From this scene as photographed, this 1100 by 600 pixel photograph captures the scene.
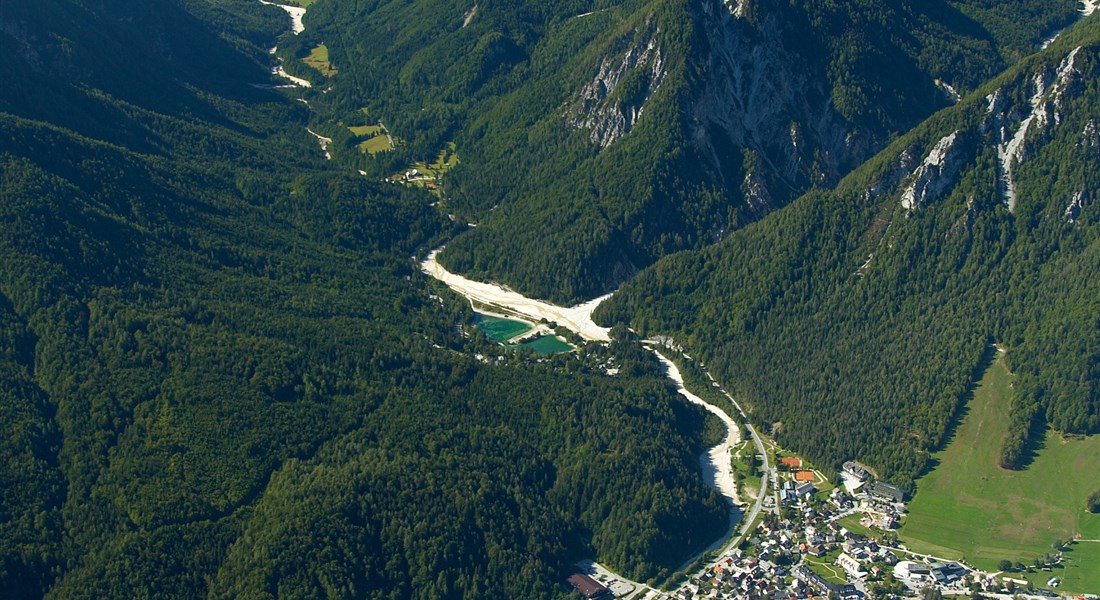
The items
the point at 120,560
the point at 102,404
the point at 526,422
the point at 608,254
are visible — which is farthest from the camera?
the point at 608,254

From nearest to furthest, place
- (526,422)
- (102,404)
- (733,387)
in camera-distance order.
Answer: (102,404), (526,422), (733,387)

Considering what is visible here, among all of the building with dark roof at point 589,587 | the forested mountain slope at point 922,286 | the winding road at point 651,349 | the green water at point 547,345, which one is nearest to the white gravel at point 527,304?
the winding road at point 651,349

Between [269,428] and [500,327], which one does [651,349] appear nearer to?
[500,327]

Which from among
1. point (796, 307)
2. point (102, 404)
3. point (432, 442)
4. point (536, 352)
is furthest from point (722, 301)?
point (102, 404)

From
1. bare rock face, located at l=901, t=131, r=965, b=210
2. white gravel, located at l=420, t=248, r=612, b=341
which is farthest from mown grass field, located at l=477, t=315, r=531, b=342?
bare rock face, located at l=901, t=131, r=965, b=210

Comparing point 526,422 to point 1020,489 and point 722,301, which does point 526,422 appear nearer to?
point 722,301

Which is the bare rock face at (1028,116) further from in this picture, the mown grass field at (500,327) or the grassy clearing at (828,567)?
the grassy clearing at (828,567)
